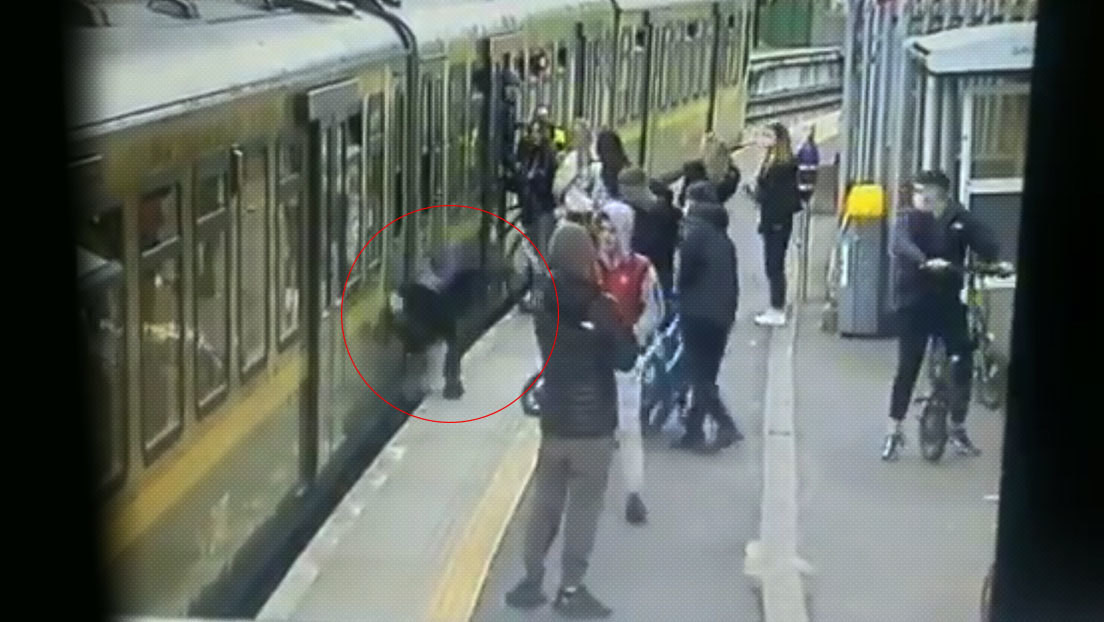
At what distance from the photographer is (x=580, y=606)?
1.45 meters

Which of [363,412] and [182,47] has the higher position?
[182,47]

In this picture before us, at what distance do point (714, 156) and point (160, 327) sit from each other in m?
0.55

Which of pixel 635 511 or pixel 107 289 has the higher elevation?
pixel 107 289

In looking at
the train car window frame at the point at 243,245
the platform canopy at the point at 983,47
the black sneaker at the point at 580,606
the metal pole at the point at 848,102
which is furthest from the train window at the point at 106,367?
the platform canopy at the point at 983,47

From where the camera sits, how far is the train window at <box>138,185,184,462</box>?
135 centimetres

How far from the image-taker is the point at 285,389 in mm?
1465

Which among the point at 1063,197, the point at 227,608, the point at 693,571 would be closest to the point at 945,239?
the point at 1063,197

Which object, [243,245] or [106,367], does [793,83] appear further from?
[106,367]

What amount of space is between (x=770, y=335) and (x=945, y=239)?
19 cm

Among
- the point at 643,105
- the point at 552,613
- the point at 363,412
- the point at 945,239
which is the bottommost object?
the point at 552,613

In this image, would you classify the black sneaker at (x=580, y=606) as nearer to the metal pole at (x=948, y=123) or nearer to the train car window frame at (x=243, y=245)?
the train car window frame at (x=243, y=245)

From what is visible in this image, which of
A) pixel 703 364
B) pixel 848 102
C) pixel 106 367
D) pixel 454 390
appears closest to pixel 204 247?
pixel 106 367

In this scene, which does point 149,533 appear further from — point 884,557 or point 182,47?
point 884,557

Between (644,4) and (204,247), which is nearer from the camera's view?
(204,247)
